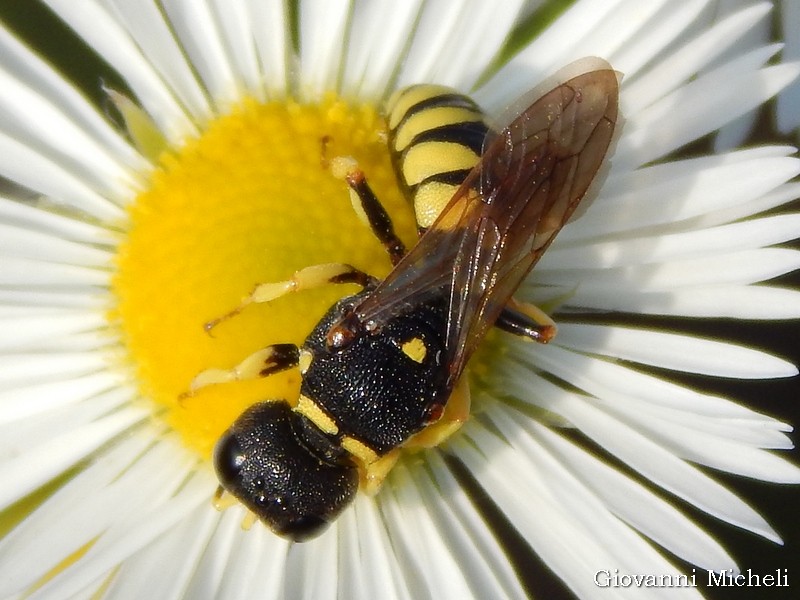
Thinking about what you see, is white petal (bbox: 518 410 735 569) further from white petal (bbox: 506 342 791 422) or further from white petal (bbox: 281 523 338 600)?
white petal (bbox: 281 523 338 600)

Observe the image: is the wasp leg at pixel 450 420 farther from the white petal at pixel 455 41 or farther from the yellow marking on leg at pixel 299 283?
the white petal at pixel 455 41

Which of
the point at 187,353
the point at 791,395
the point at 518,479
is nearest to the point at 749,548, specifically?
the point at 791,395

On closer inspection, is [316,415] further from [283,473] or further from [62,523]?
[62,523]

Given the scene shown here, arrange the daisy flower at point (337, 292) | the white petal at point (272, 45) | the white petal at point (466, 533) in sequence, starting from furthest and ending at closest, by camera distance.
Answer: the white petal at point (272, 45) < the white petal at point (466, 533) < the daisy flower at point (337, 292)

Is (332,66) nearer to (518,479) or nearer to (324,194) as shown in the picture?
(324,194)

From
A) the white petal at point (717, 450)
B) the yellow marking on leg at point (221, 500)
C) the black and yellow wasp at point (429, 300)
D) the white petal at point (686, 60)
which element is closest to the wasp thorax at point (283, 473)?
the black and yellow wasp at point (429, 300)

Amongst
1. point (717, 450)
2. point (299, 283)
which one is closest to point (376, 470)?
point (299, 283)
